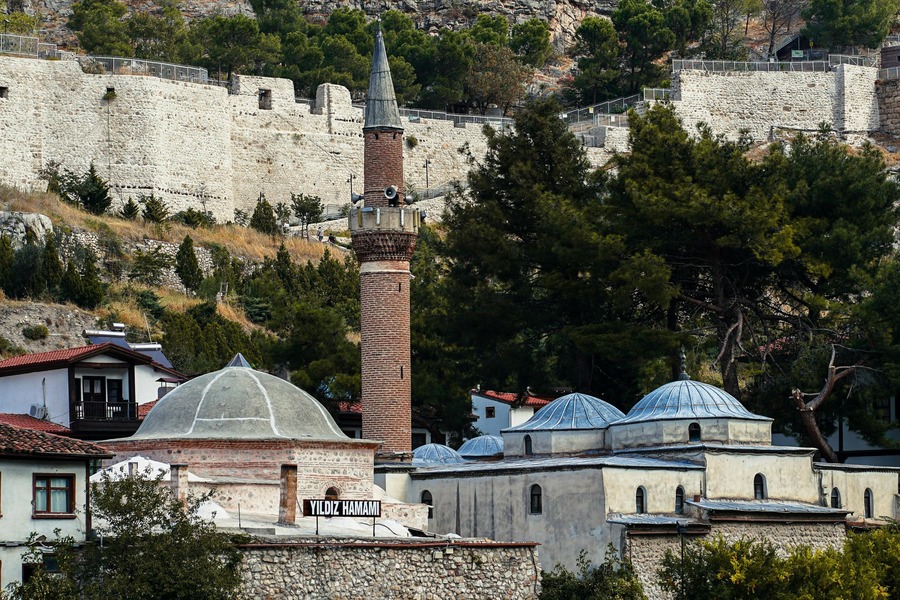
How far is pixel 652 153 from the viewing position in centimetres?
5500

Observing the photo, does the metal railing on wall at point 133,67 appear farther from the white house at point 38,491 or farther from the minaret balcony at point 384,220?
the white house at point 38,491

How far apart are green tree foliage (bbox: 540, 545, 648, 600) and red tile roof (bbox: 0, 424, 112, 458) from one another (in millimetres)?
9491

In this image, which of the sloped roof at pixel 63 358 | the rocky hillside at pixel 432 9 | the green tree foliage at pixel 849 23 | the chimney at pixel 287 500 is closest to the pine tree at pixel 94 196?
the sloped roof at pixel 63 358

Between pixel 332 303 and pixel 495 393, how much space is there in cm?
979

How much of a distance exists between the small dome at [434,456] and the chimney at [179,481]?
1121cm

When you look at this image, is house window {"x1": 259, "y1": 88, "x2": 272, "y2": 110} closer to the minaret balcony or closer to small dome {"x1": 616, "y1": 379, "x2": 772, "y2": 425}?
the minaret balcony

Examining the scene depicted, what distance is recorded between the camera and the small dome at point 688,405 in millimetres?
42188

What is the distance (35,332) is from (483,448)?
19.1 meters

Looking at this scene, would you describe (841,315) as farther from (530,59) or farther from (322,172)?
(530,59)

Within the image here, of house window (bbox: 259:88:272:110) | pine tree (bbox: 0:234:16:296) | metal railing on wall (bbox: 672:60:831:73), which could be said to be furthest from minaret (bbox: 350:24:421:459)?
metal railing on wall (bbox: 672:60:831:73)

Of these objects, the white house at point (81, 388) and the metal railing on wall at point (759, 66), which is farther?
the metal railing on wall at point (759, 66)

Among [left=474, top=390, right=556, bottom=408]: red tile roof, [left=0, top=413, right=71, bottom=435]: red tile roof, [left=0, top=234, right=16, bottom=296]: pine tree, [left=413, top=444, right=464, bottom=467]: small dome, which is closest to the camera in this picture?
[left=0, top=413, right=71, bottom=435]: red tile roof

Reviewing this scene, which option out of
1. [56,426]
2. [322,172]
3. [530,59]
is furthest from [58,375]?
[530,59]

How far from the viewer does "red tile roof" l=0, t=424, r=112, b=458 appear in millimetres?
30484
